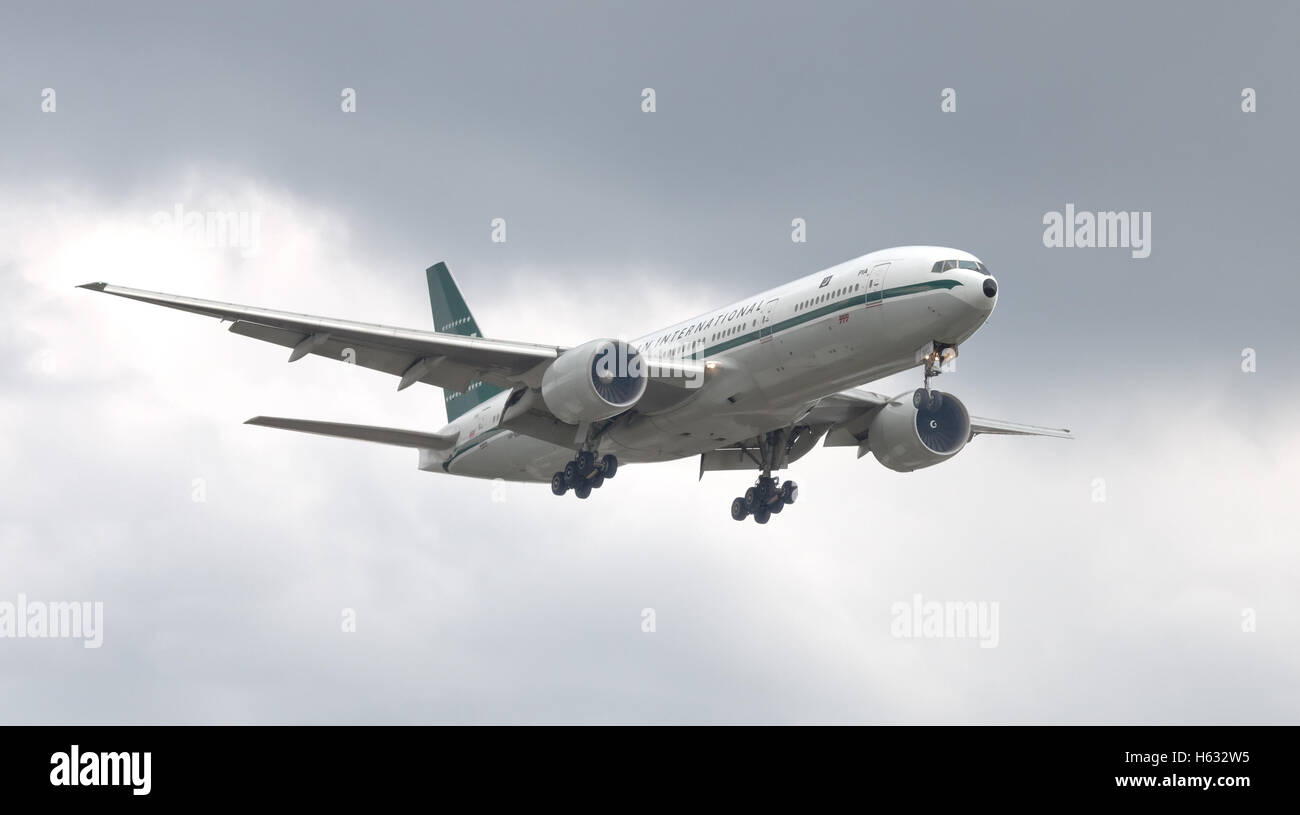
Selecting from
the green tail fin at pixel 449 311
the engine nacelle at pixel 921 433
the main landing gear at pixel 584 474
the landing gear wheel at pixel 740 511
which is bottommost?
the landing gear wheel at pixel 740 511

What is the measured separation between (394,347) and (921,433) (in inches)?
654

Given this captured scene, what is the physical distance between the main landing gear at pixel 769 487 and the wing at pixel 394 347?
356 inches

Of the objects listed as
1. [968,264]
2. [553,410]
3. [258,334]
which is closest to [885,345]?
[968,264]

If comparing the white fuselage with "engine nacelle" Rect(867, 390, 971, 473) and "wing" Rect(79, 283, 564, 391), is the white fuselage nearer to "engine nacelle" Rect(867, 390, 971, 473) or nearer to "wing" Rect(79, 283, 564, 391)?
"wing" Rect(79, 283, 564, 391)

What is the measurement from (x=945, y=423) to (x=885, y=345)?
10139 mm

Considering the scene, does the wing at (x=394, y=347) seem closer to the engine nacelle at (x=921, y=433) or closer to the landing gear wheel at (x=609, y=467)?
the landing gear wheel at (x=609, y=467)

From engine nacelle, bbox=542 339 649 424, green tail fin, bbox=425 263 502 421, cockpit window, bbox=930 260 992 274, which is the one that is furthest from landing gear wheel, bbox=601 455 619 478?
cockpit window, bbox=930 260 992 274

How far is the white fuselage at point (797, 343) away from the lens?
3697cm

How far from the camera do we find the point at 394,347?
136 feet

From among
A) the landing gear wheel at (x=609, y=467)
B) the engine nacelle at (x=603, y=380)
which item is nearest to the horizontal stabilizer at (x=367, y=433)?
the landing gear wheel at (x=609, y=467)

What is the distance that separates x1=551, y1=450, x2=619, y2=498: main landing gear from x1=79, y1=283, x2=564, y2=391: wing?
2.86 meters

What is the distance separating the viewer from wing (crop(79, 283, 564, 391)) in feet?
127

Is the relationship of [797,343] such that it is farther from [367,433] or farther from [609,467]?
[367,433]

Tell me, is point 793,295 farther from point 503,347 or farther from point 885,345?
point 503,347
